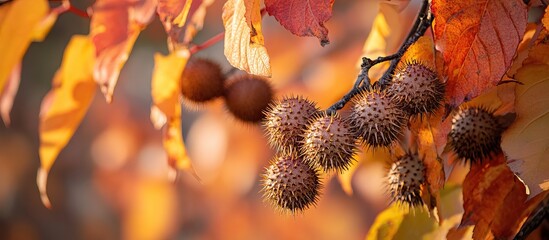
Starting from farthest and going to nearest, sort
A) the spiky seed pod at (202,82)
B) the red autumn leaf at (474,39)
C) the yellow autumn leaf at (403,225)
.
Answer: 1. the spiky seed pod at (202,82)
2. the yellow autumn leaf at (403,225)
3. the red autumn leaf at (474,39)

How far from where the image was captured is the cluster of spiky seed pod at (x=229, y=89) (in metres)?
1.72

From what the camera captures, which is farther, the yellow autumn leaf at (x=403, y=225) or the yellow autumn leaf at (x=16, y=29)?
the yellow autumn leaf at (x=16, y=29)

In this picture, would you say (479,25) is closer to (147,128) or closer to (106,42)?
(106,42)

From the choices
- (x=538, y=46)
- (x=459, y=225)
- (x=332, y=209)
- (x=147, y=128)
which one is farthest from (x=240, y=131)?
(x=538, y=46)

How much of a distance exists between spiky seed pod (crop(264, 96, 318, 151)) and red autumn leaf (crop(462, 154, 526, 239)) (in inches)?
10.5

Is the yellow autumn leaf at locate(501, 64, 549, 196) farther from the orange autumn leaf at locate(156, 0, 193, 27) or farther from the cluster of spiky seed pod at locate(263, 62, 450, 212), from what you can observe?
the orange autumn leaf at locate(156, 0, 193, 27)

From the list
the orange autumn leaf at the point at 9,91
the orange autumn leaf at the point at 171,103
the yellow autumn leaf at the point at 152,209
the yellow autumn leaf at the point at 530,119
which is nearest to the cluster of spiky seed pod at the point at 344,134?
the yellow autumn leaf at the point at 530,119

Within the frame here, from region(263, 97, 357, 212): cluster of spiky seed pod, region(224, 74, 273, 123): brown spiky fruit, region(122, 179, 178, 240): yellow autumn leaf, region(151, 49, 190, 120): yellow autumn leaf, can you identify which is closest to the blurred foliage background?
region(122, 179, 178, 240): yellow autumn leaf

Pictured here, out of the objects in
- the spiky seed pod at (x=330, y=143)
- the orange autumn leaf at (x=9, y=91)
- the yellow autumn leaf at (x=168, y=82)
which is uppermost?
the spiky seed pod at (x=330, y=143)

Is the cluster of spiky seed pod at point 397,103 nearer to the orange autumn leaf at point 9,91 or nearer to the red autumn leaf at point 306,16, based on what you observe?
the red autumn leaf at point 306,16

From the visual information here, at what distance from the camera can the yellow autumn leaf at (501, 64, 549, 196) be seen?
3.69 feet

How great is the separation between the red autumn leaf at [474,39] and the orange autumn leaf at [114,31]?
0.64 m

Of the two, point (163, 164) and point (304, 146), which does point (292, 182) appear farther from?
point (163, 164)

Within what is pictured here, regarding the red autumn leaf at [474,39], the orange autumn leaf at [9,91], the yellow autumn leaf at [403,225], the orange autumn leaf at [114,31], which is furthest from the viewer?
the orange autumn leaf at [9,91]
